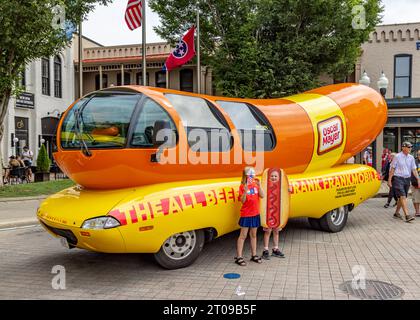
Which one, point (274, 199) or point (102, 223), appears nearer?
point (102, 223)

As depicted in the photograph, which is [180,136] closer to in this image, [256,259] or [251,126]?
[251,126]

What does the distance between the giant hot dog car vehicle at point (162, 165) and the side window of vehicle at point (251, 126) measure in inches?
0.8

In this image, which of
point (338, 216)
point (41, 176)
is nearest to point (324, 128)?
point (338, 216)

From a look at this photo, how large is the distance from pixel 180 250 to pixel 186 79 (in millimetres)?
24190

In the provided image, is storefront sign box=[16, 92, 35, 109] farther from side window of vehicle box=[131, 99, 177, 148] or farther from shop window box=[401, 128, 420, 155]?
shop window box=[401, 128, 420, 155]

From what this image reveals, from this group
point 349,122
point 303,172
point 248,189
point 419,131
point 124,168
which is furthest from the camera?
point 419,131

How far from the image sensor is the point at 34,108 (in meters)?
26.0

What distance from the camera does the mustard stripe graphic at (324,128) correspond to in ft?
26.3

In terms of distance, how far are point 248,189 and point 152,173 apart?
4.62 ft

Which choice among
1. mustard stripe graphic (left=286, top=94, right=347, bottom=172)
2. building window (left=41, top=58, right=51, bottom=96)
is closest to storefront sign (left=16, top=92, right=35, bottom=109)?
building window (left=41, top=58, right=51, bottom=96)

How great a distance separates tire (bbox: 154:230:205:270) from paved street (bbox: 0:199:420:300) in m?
0.12

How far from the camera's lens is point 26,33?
13141mm
